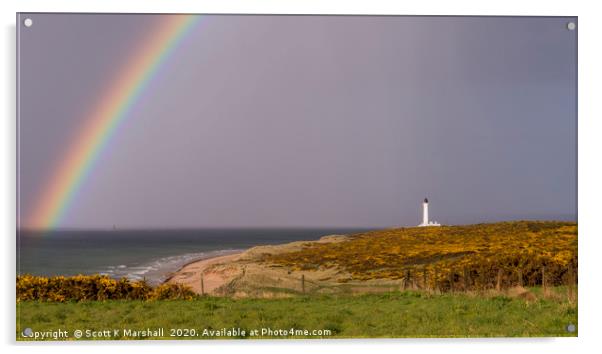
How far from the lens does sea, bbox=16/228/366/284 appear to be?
401 inches

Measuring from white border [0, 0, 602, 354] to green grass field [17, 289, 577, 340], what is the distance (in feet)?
0.50

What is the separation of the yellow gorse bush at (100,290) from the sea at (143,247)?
109 millimetres

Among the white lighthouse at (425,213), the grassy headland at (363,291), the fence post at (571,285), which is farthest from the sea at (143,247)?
the fence post at (571,285)

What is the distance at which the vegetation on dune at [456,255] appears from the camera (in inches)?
420

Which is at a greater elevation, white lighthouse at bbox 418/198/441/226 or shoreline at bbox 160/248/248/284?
white lighthouse at bbox 418/198/441/226

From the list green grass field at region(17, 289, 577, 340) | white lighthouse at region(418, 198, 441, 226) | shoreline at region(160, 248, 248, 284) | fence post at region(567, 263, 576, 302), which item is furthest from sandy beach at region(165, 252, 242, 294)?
fence post at region(567, 263, 576, 302)

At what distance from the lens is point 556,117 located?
1034 centimetres

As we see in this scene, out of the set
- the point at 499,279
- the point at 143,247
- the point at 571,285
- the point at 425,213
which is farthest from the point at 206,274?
the point at 571,285

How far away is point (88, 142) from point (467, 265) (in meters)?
6.47

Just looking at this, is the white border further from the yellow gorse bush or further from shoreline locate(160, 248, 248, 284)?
shoreline locate(160, 248, 248, 284)

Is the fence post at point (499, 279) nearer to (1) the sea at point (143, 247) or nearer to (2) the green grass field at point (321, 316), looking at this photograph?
(2) the green grass field at point (321, 316)

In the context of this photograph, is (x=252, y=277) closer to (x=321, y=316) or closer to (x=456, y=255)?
(x=321, y=316)

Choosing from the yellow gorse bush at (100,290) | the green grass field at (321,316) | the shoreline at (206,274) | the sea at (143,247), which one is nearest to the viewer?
the green grass field at (321,316)

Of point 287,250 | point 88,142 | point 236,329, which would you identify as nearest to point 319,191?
point 287,250
